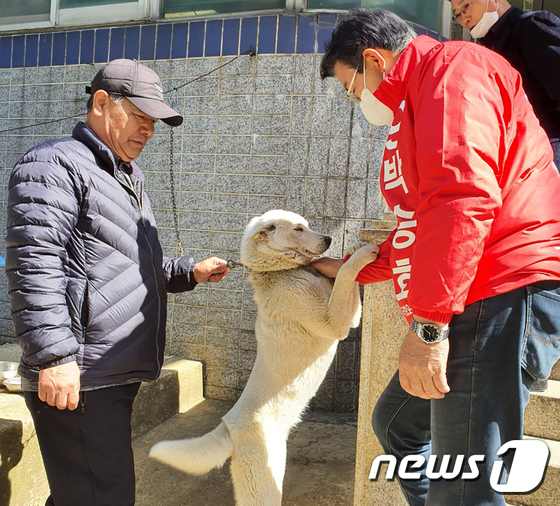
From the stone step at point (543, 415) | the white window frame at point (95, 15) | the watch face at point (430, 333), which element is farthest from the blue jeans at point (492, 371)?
the white window frame at point (95, 15)

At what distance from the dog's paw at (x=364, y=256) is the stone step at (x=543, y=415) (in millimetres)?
1174

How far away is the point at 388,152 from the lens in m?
1.67

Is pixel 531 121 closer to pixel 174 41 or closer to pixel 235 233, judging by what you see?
pixel 235 233

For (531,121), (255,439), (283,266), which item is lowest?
(255,439)

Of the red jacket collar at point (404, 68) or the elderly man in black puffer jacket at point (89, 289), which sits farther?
the elderly man in black puffer jacket at point (89, 289)

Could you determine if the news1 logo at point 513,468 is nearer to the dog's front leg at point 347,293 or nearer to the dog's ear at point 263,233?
the dog's front leg at point 347,293

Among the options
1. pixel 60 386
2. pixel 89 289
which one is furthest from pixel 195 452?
pixel 89 289

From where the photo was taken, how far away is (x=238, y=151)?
4.55m

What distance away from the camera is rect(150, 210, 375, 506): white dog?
2430mm

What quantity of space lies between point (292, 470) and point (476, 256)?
275 cm

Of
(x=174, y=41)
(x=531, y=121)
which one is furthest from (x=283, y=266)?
(x=174, y=41)

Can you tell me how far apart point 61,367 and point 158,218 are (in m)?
3.08

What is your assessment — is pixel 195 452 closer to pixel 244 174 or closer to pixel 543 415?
pixel 543 415

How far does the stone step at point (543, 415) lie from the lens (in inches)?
104
